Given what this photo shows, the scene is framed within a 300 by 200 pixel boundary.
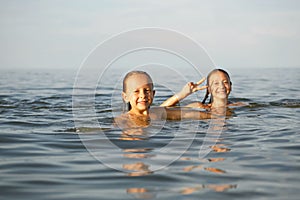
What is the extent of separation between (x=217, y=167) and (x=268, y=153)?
919mm

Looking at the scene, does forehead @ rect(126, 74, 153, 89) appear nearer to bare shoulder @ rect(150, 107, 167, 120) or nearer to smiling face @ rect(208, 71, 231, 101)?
bare shoulder @ rect(150, 107, 167, 120)

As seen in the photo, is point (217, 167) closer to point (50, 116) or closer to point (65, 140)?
point (65, 140)

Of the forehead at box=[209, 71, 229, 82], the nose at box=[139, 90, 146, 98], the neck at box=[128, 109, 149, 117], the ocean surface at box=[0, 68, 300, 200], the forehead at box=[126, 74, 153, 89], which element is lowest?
the ocean surface at box=[0, 68, 300, 200]

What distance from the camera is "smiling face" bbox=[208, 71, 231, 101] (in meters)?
9.50

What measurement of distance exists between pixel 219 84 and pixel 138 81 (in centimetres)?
267

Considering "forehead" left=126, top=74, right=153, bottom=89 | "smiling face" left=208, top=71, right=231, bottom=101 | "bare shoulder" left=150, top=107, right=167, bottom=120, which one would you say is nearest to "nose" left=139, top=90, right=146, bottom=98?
"forehead" left=126, top=74, right=153, bottom=89

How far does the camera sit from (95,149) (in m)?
5.50

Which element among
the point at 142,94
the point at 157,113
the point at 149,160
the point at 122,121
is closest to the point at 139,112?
the point at 122,121

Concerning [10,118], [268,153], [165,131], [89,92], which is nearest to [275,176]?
→ [268,153]

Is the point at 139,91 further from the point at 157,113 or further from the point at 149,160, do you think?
the point at 149,160

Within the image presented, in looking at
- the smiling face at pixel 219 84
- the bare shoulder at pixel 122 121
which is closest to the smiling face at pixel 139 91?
the bare shoulder at pixel 122 121

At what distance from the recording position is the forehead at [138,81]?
7285 mm

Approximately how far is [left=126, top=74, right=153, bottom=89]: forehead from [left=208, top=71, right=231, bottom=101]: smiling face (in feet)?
8.26

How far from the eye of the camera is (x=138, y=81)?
7.29 m
